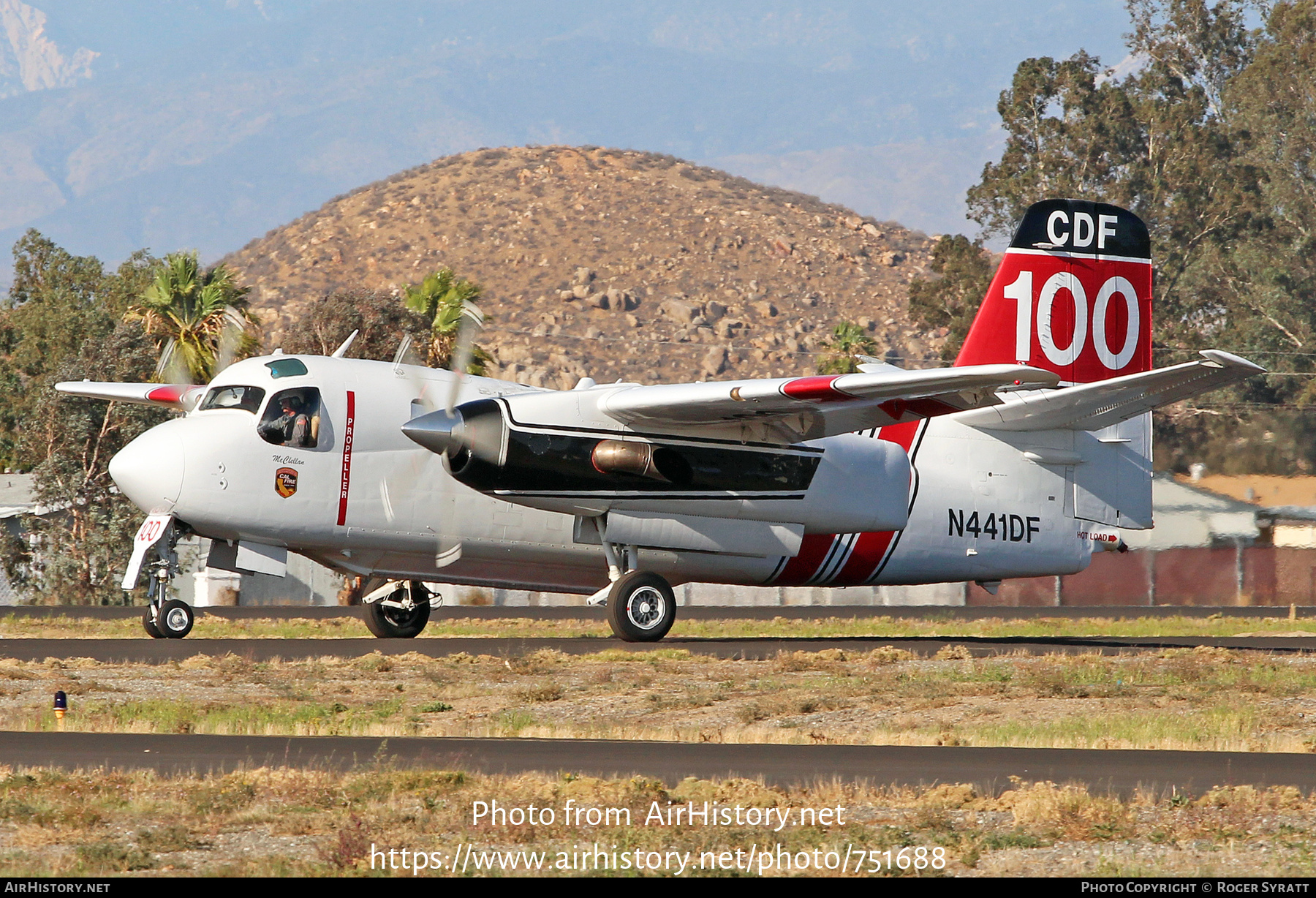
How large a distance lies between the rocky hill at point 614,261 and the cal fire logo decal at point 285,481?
83.9m

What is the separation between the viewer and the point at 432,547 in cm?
2470

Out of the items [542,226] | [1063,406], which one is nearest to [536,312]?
[542,226]

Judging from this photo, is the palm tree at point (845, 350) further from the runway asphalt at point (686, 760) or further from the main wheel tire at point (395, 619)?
the runway asphalt at point (686, 760)

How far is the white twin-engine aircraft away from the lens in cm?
2312

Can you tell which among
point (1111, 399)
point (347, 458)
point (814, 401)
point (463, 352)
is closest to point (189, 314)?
point (347, 458)

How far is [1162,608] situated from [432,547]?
23928 mm

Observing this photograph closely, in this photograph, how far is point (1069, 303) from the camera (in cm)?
2803

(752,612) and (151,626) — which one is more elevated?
(752,612)

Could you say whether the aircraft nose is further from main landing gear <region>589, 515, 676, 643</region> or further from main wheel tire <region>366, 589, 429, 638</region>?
main landing gear <region>589, 515, 676, 643</region>

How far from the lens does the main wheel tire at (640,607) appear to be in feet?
81.0

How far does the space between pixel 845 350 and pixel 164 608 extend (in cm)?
4604

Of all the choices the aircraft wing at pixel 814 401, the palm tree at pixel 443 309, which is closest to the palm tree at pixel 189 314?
the palm tree at pixel 443 309

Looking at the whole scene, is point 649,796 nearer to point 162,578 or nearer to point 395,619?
point 162,578

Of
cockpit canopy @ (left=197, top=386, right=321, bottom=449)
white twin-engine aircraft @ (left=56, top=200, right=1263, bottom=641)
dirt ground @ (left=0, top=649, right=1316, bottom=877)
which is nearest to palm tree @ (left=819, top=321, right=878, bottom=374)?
white twin-engine aircraft @ (left=56, top=200, right=1263, bottom=641)
